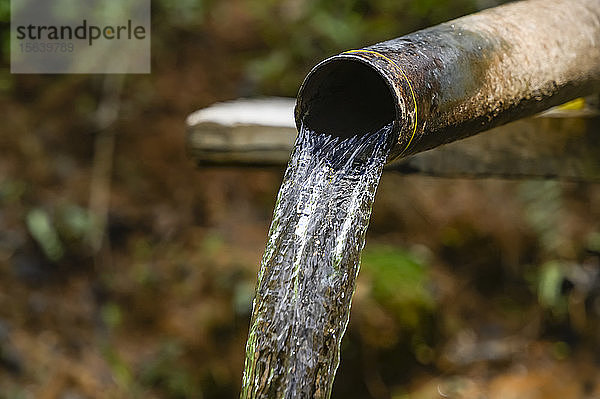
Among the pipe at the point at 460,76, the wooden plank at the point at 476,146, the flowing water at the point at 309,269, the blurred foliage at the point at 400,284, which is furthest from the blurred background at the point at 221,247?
the pipe at the point at 460,76

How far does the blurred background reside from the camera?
463 centimetres

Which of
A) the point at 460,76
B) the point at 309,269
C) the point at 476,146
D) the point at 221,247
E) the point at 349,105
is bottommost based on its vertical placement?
the point at 221,247

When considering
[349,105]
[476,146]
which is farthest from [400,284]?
[349,105]

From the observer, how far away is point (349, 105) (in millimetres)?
1968

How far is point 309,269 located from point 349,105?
0.48 meters

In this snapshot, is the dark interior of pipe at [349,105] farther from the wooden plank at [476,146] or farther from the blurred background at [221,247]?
the blurred background at [221,247]

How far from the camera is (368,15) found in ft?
19.5

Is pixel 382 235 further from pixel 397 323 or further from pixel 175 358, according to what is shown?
pixel 175 358

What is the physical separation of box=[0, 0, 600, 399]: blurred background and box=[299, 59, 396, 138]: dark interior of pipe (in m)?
2.63

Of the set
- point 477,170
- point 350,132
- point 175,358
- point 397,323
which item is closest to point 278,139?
point 477,170

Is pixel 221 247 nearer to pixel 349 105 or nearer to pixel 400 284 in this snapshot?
pixel 400 284

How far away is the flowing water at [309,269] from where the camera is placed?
199 centimetres

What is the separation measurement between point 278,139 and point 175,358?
2392 mm

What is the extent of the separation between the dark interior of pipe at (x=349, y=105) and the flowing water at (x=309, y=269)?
Result: 0.04 meters
